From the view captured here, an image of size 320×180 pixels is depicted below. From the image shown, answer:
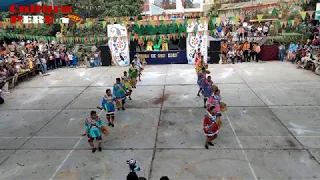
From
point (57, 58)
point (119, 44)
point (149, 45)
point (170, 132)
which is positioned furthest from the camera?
point (149, 45)

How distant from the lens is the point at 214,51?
21609 mm

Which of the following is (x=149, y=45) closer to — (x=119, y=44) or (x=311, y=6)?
(x=119, y=44)

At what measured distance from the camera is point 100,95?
1481 centimetres

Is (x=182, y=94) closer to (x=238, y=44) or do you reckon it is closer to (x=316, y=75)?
(x=316, y=75)

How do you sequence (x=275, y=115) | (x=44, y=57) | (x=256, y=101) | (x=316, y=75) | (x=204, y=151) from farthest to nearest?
1. (x=44, y=57)
2. (x=316, y=75)
3. (x=256, y=101)
4. (x=275, y=115)
5. (x=204, y=151)

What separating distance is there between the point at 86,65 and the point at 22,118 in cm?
1108

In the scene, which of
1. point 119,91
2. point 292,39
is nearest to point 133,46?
point 119,91

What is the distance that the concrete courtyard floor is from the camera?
783 centimetres

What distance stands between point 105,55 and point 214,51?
7.76 m

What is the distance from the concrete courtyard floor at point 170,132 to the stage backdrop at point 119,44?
545 centimetres

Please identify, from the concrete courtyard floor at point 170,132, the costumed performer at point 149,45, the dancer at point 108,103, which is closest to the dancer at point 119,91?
the concrete courtyard floor at point 170,132

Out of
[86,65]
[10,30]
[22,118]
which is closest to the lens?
[22,118]

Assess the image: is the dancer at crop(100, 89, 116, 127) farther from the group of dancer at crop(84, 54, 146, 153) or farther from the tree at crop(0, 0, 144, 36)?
the tree at crop(0, 0, 144, 36)

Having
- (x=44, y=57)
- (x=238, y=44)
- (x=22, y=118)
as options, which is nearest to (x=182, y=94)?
(x=22, y=118)
